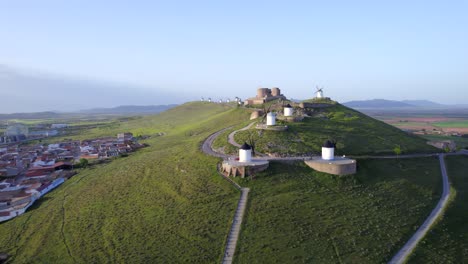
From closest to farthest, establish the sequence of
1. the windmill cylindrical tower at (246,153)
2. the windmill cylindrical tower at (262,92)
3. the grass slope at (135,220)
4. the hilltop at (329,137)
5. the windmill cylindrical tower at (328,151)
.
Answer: the grass slope at (135,220)
the windmill cylindrical tower at (246,153)
the windmill cylindrical tower at (328,151)
the hilltop at (329,137)
the windmill cylindrical tower at (262,92)

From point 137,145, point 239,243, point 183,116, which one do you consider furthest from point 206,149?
point 183,116

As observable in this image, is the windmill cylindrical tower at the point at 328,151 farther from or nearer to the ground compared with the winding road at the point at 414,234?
farther from the ground

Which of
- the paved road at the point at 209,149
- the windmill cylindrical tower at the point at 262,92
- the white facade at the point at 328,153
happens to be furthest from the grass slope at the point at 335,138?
the windmill cylindrical tower at the point at 262,92

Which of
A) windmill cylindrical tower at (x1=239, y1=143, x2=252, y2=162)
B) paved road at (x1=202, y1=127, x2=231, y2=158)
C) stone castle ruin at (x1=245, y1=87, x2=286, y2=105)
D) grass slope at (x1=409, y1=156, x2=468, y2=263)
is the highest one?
stone castle ruin at (x1=245, y1=87, x2=286, y2=105)

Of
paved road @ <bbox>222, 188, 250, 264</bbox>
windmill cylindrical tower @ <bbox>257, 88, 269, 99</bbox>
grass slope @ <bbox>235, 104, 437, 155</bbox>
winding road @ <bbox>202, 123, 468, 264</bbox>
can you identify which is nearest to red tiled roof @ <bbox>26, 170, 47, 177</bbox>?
winding road @ <bbox>202, 123, 468, 264</bbox>

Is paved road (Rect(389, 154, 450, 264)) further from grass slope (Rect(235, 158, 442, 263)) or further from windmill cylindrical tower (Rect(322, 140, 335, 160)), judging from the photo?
windmill cylindrical tower (Rect(322, 140, 335, 160))

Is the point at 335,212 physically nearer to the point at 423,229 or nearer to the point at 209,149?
the point at 423,229

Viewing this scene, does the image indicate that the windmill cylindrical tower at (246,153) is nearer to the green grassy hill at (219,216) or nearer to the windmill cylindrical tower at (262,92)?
the green grassy hill at (219,216)
